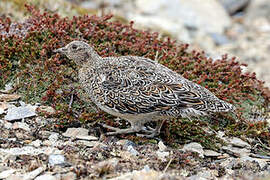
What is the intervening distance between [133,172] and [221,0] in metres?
19.4

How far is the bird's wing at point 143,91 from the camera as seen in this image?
609 cm

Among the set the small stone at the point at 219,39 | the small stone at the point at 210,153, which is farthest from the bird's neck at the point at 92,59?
the small stone at the point at 219,39

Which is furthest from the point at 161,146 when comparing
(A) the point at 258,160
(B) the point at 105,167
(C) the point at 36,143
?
(C) the point at 36,143

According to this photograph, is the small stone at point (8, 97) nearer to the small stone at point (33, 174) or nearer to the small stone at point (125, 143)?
the small stone at point (125, 143)

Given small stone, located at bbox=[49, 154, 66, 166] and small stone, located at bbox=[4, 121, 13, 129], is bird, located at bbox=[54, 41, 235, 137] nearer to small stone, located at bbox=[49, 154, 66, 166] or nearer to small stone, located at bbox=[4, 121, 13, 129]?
small stone, located at bbox=[49, 154, 66, 166]

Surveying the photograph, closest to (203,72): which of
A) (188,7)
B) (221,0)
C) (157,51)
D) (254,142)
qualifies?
(157,51)

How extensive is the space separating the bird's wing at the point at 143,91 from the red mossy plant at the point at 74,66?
0.85m

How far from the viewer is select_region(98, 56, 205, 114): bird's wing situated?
20.0 ft

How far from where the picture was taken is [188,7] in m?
20.4

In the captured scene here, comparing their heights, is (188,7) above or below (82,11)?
above

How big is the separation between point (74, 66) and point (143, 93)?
2.25m

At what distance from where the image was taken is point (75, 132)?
659cm

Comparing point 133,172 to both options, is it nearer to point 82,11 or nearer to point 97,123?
point 97,123

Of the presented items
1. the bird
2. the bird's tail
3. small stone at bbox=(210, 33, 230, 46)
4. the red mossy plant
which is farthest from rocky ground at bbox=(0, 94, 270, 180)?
small stone at bbox=(210, 33, 230, 46)
